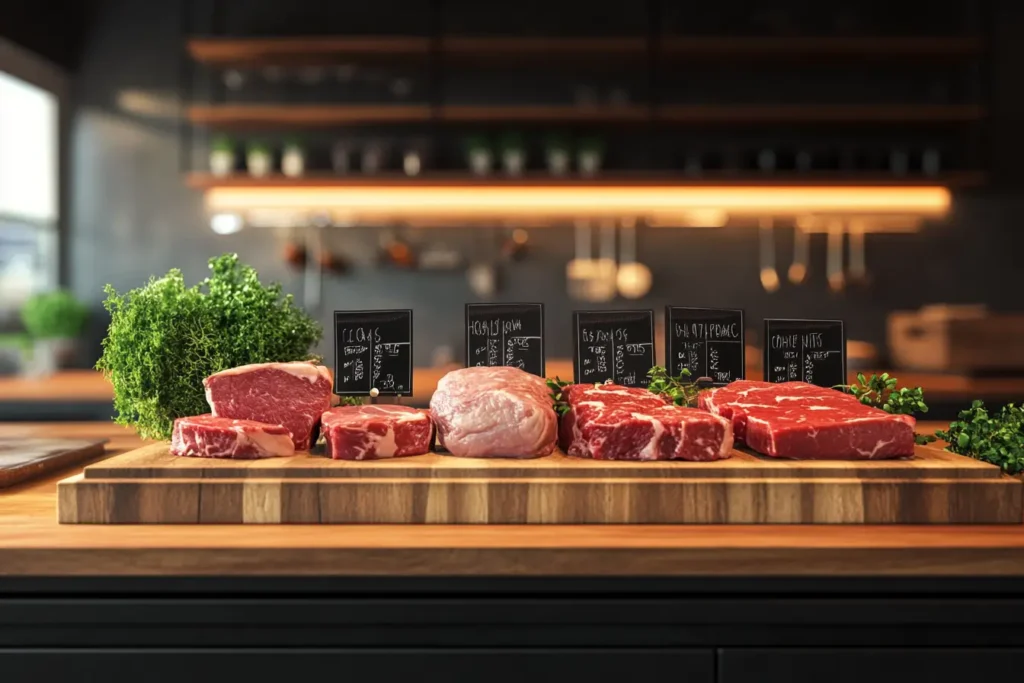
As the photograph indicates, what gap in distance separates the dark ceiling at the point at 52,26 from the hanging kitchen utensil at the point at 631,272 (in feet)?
9.96

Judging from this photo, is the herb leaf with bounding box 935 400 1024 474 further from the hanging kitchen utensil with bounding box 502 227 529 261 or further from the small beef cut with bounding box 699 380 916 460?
the hanging kitchen utensil with bounding box 502 227 529 261

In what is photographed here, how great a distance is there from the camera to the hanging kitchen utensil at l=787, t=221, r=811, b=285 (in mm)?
5090

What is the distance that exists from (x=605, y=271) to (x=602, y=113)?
2.81 feet

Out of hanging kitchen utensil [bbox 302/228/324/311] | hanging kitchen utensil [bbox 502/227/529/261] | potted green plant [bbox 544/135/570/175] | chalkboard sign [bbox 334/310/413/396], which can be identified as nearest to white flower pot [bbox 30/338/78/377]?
hanging kitchen utensil [bbox 302/228/324/311]

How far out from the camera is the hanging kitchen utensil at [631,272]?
16.6 ft

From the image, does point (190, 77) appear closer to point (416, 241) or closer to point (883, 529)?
point (416, 241)

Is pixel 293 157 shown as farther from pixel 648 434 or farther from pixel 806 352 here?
pixel 648 434

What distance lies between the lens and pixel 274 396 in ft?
5.00

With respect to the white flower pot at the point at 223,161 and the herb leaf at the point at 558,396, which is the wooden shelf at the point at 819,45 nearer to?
the white flower pot at the point at 223,161

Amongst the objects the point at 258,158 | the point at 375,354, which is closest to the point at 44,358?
the point at 258,158

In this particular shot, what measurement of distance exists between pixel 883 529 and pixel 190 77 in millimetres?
4590

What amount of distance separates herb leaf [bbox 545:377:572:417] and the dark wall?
3.47 m

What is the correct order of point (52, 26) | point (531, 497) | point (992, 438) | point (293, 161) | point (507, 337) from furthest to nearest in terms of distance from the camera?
point (52, 26) < point (293, 161) < point (507, 337) < point (992, 438) < point (531, 497)
